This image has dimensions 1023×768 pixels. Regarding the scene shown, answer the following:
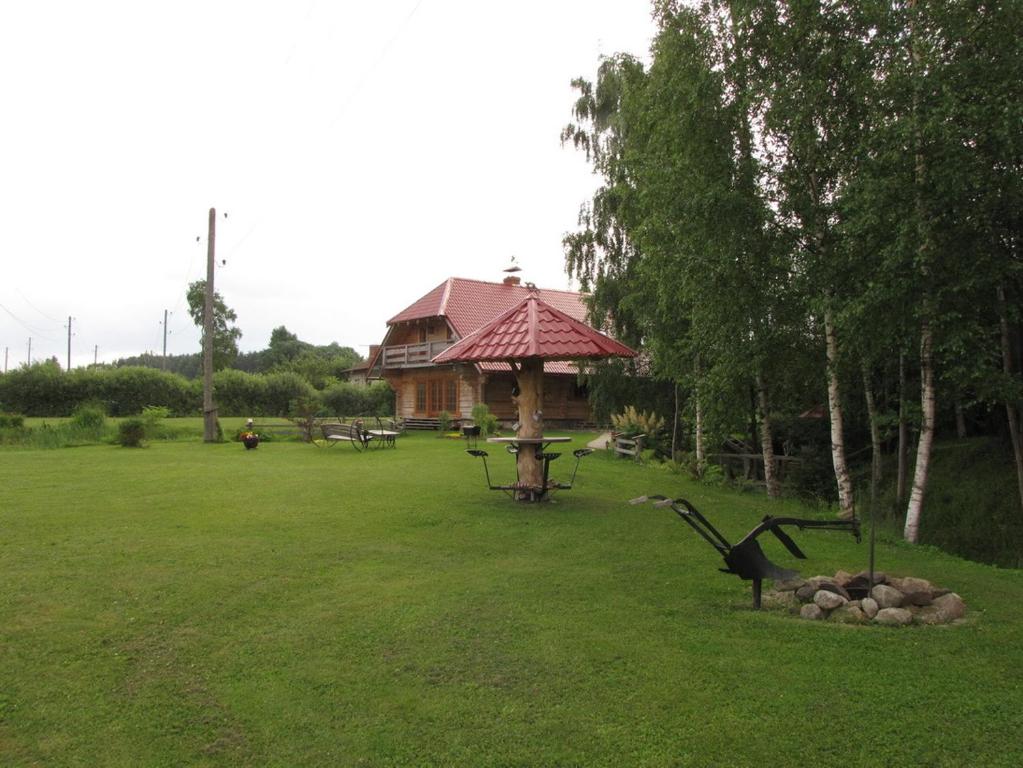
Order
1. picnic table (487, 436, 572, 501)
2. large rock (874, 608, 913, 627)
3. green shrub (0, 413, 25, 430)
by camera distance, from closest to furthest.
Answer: large rock (874, 608, 913, 627), picnic table (487, 436, 572, 501), green shrub (0, 413, 25, 430)

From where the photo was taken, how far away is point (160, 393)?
37.9 meters

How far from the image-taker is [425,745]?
3.22 m

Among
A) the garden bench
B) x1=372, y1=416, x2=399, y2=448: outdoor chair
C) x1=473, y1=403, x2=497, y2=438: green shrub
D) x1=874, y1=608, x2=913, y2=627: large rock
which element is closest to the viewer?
x1=874, y1=608, x2=913, y2=627: large rock

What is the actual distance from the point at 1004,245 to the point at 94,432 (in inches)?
842

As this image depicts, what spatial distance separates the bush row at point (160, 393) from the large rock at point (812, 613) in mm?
32324

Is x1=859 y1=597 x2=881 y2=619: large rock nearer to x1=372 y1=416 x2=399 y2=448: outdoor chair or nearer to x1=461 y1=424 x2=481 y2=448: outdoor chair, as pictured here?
x1=372 y1=416 x2=399 y2=448: outdoor chair

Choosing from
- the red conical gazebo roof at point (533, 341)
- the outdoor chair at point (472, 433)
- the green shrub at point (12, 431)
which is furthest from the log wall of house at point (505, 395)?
the red conical gazebo roof at point (533, 341)

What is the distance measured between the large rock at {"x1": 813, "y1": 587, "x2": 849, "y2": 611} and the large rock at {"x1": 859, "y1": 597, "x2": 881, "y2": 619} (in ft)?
0.40

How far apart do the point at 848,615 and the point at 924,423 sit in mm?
4981

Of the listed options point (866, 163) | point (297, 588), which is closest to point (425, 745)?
point (297, 588)

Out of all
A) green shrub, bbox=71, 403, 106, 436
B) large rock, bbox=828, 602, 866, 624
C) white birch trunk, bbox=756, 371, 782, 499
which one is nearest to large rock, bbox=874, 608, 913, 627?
large rock, bbox=828, 602, 866, 624

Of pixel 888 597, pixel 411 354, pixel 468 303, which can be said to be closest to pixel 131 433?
pixel 411 354

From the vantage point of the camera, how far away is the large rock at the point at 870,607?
16.4ft

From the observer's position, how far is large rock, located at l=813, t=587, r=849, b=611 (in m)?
5.08
